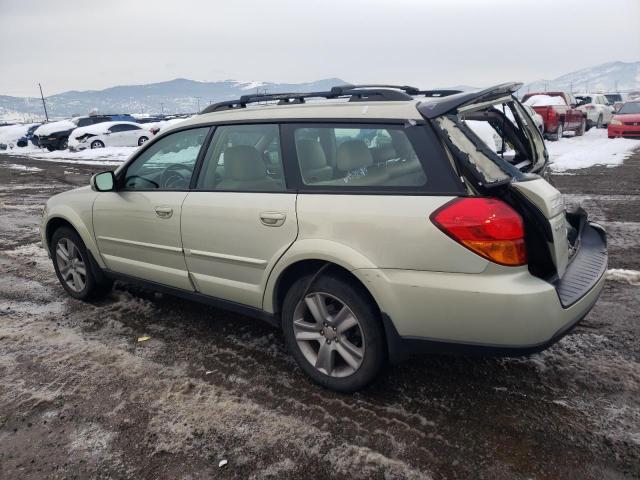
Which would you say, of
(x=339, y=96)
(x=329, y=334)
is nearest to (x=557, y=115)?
(x=339, y=96)

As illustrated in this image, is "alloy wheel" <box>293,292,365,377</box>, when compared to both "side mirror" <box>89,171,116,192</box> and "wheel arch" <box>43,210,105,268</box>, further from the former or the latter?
"wheel arch" <box>43,210,105,268</box>

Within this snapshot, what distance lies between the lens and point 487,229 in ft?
8.09

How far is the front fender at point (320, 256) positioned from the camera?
2.74 metres

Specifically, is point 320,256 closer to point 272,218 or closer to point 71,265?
point 272,218

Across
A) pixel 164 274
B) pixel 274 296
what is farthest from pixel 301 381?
pixel 164 274

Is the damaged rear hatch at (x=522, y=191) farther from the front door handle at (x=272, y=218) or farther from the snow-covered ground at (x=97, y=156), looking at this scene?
the snow-covered ground at (x=97, y=156)

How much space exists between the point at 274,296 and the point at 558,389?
1749 millimetres

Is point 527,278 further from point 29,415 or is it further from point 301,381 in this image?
point 29,415

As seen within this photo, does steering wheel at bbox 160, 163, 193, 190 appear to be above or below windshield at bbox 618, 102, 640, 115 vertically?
above

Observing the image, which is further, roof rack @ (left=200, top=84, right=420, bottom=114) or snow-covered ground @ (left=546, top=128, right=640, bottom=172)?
snow-covered ground @ (left=546, top=128, right=640, bottom=172)

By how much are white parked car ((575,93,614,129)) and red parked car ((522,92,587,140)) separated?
2272 millimetres

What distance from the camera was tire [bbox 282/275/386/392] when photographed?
2.83m

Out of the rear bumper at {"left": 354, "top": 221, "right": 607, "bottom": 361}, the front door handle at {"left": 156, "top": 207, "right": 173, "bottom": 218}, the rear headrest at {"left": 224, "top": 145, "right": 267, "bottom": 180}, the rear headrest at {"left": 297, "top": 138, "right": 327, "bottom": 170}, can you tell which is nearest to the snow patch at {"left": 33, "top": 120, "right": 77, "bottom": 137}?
the front door handle at {"left": 156, "top": 207, "right": 173, "bottom": 218}

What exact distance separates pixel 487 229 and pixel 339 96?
57.9 inches
